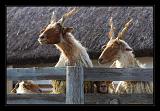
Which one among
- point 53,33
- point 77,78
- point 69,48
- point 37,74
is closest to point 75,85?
point 77,78

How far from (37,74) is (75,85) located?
0.44 m

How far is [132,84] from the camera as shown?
6.26 metres

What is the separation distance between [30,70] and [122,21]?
327 inches

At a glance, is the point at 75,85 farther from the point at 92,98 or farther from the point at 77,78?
the point at 92,98

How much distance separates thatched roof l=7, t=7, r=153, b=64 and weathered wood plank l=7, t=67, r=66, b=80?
7114 mm

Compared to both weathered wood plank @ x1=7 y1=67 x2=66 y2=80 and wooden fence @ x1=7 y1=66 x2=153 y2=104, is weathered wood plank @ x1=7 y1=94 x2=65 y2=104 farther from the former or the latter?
weathered wood plank @ x1=7 y1=67 x2=66 y2=80

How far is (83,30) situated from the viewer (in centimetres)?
1330

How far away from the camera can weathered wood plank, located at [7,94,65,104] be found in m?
5.09

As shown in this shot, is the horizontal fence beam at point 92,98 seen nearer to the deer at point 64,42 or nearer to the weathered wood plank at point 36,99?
the weathered wood plank at point 36,99

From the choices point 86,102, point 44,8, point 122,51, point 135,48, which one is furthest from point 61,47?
point 44,8
